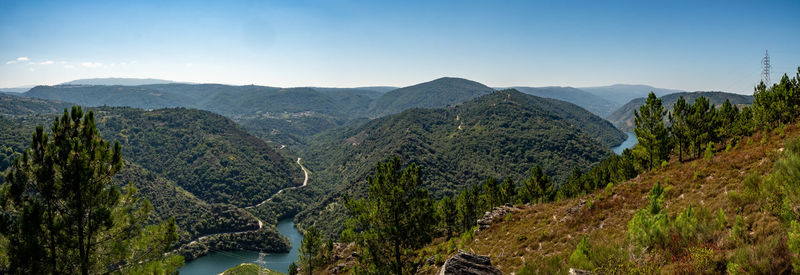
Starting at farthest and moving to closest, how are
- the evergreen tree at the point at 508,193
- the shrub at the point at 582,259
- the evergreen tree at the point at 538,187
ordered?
the evergreen tree at the point at 508,193 → the evergreen tree at the point at 538,187 → the shrub at the point at 582,259

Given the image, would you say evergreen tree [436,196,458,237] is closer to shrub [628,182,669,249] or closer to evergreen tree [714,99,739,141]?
evergreen tree [714,99,739,141]

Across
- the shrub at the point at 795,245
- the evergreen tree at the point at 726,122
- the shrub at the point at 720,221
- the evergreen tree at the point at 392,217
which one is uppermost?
the evergreen tree at the point at 726,122

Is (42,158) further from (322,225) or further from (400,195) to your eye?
(322,225)

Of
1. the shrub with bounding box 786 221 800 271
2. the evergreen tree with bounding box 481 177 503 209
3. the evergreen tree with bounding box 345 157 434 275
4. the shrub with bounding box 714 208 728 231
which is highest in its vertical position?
the shrub with bounding box 786 221 800 271

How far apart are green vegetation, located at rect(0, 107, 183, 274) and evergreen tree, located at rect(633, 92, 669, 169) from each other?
37667 millimetres

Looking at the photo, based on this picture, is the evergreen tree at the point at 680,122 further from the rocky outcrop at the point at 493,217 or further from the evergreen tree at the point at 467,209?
the evergreen tree at the point at 467,209

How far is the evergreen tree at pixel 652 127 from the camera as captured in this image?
29500 mm

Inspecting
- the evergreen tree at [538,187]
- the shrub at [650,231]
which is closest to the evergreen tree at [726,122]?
the evergreen tree at [538,187]

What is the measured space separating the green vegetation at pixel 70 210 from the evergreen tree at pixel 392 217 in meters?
10.1

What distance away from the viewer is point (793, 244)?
584 centimetres

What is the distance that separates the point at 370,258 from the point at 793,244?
686 inches

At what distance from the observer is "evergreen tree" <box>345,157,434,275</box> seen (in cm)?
1927

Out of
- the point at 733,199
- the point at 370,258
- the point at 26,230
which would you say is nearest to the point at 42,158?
the point at 26,230

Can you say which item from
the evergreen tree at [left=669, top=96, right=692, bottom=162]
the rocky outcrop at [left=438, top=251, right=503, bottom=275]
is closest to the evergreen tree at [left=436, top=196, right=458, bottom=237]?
the evergreen tree at [left=669, top=96, right=692, bottom=162]
